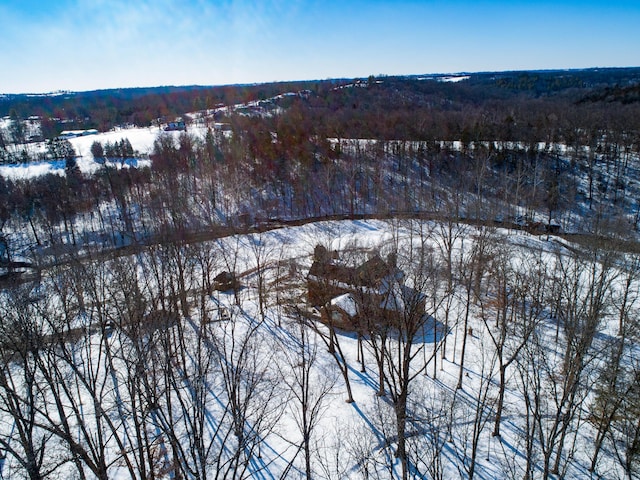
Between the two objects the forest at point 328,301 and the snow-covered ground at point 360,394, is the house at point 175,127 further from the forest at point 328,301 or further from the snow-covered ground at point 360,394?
→ the snow-covered ground at point 360,394

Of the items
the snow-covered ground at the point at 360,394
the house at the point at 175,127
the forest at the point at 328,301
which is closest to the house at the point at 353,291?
the forest at the point at 328,301

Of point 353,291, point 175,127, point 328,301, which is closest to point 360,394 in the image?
point 353,291

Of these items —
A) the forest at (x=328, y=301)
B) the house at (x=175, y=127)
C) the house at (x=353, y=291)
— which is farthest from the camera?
the house at (x=175, y=127)

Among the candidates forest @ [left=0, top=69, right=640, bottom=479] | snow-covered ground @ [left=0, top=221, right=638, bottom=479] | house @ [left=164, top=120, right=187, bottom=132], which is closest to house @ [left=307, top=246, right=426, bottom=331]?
forest @ [left=0, top=69, right=640, bottom=479]

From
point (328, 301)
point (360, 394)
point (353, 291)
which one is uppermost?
point (353, 291)

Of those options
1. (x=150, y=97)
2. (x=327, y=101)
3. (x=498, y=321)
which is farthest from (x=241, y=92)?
(x=498, y=321)

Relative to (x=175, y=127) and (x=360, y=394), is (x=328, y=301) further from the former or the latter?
(x=175, y=127)

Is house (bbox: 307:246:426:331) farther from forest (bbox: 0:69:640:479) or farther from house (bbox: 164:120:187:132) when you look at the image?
house (bbox: 164:120:187:132)

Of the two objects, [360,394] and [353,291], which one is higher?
[353,291]
